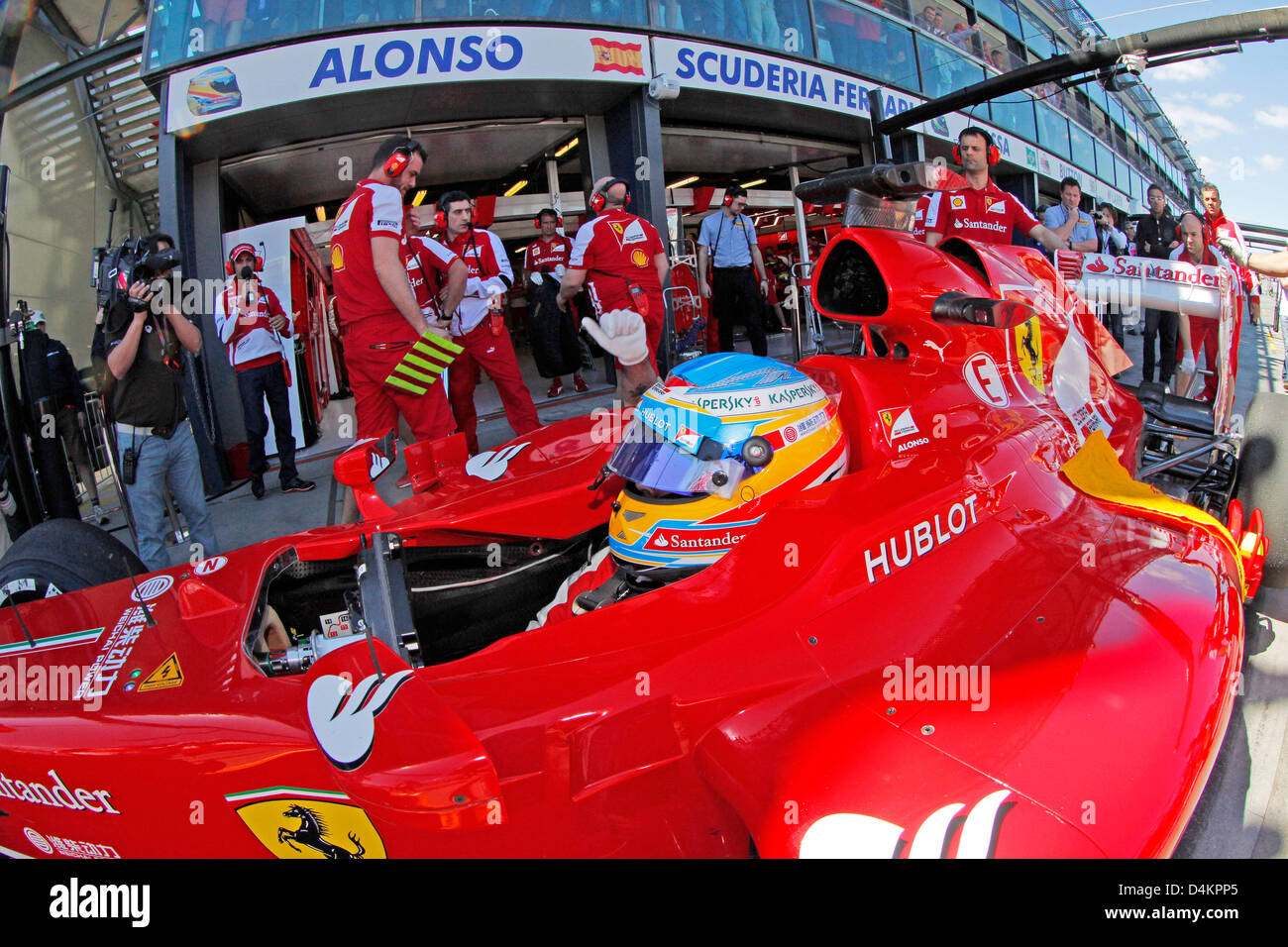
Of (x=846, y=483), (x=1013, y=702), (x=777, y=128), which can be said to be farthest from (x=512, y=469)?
(x=777, y=128)

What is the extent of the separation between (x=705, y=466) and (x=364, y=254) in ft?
8.42

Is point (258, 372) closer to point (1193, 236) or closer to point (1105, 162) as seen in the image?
point (1193, 236)

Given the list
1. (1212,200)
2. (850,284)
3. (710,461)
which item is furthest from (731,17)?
(710,461)

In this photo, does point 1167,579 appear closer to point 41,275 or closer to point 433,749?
point 433,749

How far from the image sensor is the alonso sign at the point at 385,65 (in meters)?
6.33

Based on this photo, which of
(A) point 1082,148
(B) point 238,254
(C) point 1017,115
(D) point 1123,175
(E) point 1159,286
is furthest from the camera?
(D) point 1123,175

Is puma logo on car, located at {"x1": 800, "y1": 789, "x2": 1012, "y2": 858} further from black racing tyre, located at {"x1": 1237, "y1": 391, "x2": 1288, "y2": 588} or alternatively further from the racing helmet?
black racing tyre, located at {"x1": 1237, "y1": 391, "x2": 1288, "y2": 588}

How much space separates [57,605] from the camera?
1969mm

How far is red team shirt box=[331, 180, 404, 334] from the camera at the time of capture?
141 inches

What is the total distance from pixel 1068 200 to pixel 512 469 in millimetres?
7638

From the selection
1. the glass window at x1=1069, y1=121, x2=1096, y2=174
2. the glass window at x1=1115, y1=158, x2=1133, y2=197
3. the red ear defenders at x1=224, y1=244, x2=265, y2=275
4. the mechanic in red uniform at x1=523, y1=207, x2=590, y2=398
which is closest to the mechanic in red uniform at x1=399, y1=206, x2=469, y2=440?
the red ear defenders at x1=224, y1=244, x2=265, y2=275

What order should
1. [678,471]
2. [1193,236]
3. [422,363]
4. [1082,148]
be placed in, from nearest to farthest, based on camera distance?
[678,471] → [422,363] → [1193,236] → [1082,148]

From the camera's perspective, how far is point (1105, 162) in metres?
21.4

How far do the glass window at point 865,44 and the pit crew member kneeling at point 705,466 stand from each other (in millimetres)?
9484
